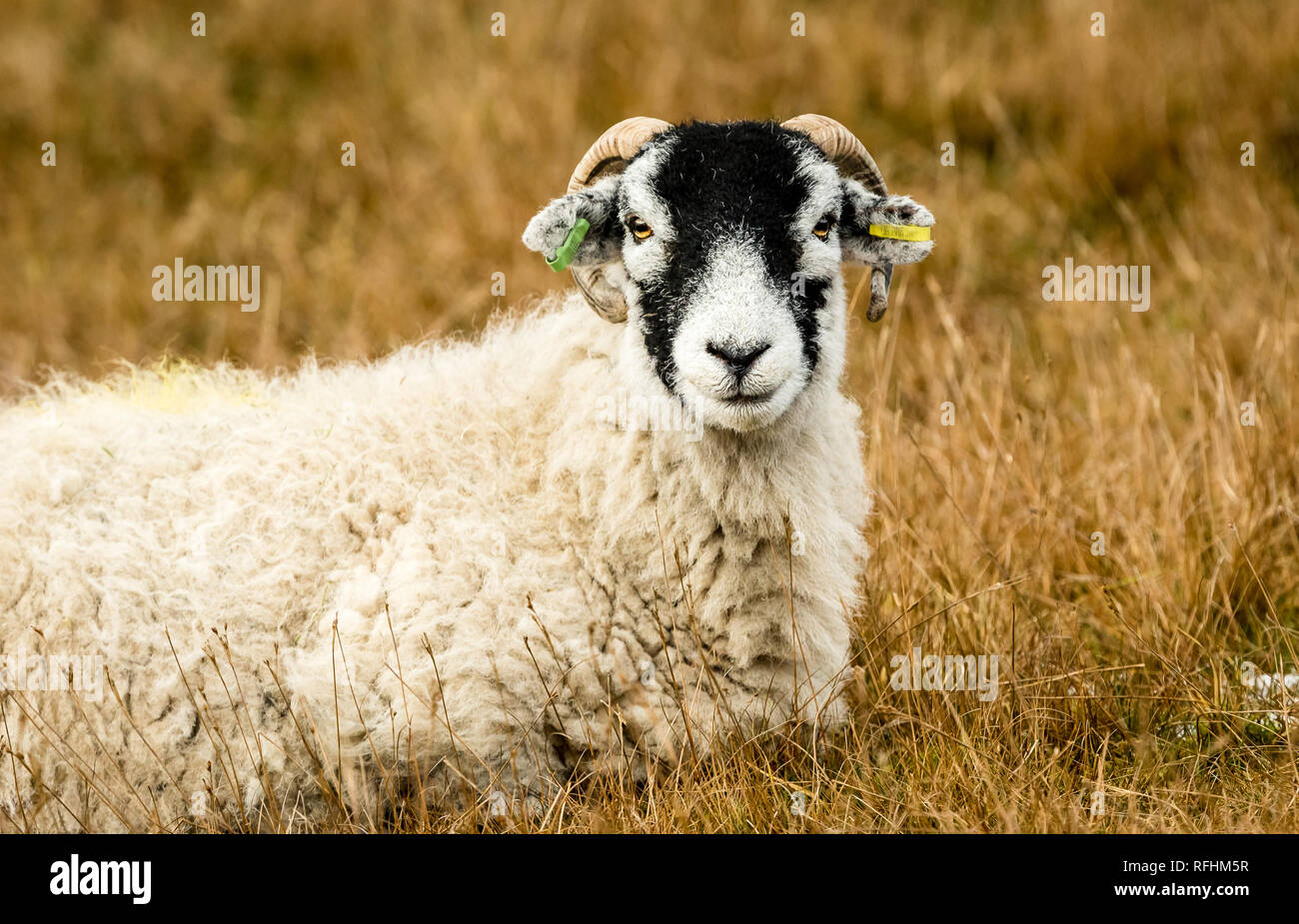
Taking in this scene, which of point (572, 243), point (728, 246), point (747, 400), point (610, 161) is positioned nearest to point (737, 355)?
point (747, 400)

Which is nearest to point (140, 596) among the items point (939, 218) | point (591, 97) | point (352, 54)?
point (939, 218)

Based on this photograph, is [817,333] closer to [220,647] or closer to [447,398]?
[447,398]

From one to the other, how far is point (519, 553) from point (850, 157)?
5.89ft

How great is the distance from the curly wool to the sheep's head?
22 centimetres

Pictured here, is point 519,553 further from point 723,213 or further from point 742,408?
point 723,213

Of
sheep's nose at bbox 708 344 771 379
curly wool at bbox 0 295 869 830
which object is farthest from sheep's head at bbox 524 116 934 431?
curly wool at bbox 0 295 869 830

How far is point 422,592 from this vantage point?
390 centimetres

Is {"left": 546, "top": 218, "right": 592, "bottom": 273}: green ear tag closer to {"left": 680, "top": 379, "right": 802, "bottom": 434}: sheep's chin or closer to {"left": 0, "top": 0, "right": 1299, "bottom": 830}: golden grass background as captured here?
{"left": 680, "top": 379, "right": 802, "bottom": 434}: sheep's chin

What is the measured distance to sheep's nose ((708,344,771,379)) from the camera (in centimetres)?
359

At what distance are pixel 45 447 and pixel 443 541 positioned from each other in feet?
4.95

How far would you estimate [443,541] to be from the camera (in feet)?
13.2

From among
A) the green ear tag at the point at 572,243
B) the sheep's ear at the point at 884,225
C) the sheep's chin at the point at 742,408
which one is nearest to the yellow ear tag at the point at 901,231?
the sheep's ear at the point at 884,225

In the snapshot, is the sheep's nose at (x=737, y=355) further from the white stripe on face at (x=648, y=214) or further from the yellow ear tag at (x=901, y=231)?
the yellow ear tag at (x=901, y=231)

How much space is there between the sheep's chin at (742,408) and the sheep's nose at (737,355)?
117mm
